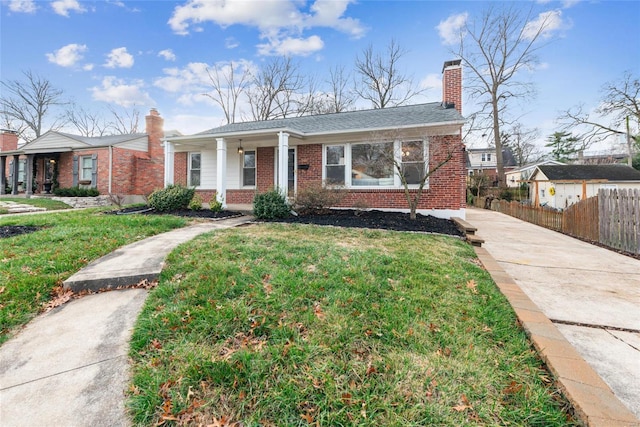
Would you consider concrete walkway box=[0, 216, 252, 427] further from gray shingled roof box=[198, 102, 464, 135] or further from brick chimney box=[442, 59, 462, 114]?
brick chimney box=[442, 59, 462, 114]

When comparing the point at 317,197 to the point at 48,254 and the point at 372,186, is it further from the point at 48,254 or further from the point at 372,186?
the point at 48,254

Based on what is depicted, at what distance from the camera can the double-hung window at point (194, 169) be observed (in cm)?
1290

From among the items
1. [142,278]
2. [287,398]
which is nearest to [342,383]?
[287,398]

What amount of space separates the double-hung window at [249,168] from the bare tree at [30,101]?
29.9m

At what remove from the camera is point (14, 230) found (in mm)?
5957

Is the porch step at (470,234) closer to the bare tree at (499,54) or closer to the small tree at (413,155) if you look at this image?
the small tree at (413,155)

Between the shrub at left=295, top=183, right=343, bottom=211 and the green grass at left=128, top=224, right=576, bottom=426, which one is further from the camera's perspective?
the shrub at left=295, top=183, right=343, bottom=211

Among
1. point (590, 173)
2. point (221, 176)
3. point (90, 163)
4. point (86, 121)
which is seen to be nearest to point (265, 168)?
point (221, 176)

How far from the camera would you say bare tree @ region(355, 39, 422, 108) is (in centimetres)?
2267

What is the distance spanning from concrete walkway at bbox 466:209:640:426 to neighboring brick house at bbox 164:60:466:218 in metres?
4.01

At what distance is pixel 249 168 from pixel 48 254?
8.51 metres

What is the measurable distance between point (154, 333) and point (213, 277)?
0.91 metres

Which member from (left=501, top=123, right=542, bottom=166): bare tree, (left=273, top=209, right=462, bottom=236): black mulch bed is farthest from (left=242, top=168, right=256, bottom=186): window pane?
(left=501, top=123, right=542, bottom=166): bare tree

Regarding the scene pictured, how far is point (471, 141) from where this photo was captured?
24.9m
